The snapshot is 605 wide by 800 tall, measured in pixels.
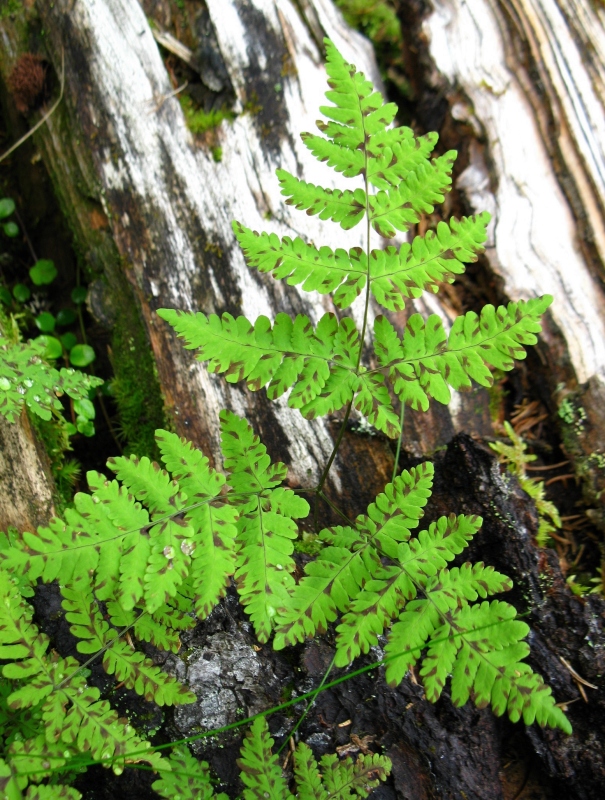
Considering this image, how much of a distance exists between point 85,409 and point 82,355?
0.50 meters

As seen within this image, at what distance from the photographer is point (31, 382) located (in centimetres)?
269

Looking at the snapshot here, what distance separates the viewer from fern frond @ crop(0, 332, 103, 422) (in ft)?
8.55

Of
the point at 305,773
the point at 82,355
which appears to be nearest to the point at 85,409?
the point at 82,355

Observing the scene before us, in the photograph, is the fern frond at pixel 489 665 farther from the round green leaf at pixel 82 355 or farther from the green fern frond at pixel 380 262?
the round green leaf at pixel 82 355

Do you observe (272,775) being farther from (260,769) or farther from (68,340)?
(68,340)

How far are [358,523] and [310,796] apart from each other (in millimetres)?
1036

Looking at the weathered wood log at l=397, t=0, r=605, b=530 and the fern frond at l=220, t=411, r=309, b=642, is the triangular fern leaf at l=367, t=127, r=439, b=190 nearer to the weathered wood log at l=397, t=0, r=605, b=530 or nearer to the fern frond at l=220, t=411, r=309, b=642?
the fern frond at l=220, t=411, r=309, b=642

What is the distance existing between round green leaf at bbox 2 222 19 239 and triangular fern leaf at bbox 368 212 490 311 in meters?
Result: 2.86

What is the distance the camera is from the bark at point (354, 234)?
2469mm

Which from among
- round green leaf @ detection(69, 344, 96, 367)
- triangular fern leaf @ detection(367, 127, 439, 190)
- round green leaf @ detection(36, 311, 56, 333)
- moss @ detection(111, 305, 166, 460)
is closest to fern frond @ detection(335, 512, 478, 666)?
triangular fern leaf @ detection(367, 127, 439, 190)

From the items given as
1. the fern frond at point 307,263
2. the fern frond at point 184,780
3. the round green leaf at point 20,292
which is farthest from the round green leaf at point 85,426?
the fern frond at point 184,780

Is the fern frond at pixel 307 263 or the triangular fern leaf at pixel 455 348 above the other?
the fern frond at pixel 307 263

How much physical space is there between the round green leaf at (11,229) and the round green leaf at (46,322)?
2.27 feet

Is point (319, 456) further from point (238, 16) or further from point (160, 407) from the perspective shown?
point (238, 16)
